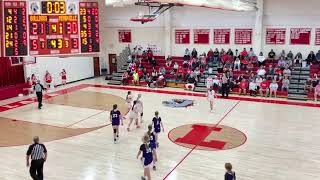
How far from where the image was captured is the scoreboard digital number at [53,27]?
36.2ft

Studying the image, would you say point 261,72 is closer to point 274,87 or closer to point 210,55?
point 274,87

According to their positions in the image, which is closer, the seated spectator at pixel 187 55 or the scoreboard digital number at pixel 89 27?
the scoreboard digital number at pixel 89 27

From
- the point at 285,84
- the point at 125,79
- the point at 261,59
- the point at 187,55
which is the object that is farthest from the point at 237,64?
the point at 125,79

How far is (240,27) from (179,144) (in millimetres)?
15062

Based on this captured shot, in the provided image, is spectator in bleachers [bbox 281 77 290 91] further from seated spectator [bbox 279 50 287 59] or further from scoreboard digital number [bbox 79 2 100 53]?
scoreboard digital number [bbox 79 2 100 53]

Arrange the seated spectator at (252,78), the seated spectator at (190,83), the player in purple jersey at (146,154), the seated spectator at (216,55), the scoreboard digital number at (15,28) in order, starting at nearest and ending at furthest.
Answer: the player in purple jersey at (146,154) → the scoreboard digital number at (15,28) → the seated spectator at (252,78) → the seated spectator at (190,83) → the seated spectator at (216,55)

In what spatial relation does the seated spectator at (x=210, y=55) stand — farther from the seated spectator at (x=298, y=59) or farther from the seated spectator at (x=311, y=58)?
the seated spectator at (x=311, y=58)

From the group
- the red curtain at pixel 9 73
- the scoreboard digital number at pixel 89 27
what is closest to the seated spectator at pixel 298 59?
the scoreboard digital number at pixel 89 27

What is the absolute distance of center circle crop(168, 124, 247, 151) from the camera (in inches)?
508

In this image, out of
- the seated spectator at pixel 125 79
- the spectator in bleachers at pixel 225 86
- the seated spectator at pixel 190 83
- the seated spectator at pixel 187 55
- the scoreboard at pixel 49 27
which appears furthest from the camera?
the seated spectator at pixel 187 55

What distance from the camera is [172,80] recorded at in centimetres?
2531

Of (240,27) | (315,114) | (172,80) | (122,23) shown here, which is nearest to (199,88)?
(172,80)

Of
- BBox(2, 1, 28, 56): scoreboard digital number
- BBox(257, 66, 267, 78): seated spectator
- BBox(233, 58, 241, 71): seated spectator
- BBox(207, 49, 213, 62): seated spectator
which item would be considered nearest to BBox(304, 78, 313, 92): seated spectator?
BBox(257, 66, 267, 78): seated spectator

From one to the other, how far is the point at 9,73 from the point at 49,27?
1250 cm
